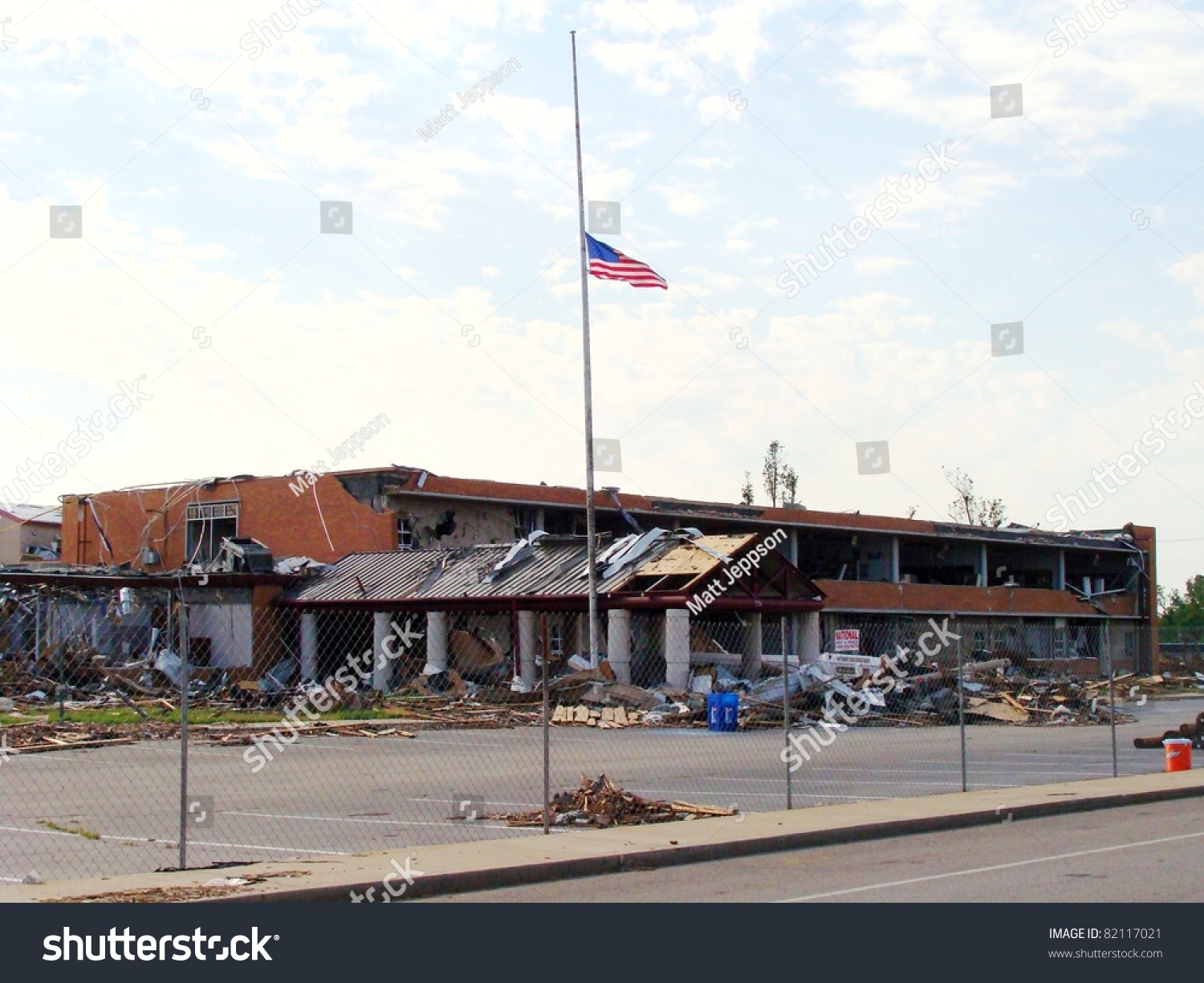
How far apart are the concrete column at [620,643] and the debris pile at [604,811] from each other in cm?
2220

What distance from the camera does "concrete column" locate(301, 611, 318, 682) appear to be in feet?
145

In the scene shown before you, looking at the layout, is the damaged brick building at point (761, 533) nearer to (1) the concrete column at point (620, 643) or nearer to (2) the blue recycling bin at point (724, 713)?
(2) the blue recycling bin at point (724, 713)

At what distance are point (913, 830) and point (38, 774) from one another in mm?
13546

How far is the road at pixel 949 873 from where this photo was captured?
1079 centimetres

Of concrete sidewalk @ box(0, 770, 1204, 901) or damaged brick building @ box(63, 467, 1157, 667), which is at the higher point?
damaged brick building @ box(63, 467, 1157, 667)

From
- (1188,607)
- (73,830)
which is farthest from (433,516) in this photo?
(1188,607)

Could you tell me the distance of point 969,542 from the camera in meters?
69.9
